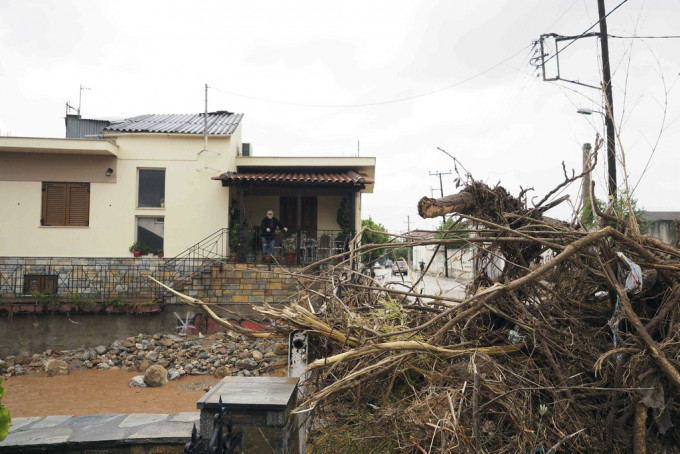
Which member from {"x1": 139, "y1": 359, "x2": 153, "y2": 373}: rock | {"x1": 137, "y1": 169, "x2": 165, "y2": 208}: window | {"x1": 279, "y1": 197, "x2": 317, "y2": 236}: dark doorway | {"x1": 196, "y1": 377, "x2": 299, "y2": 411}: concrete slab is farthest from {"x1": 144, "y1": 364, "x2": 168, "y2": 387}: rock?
{"x1": 196, "y1": 377, "x2": 299, "y2": 411}: concrete slab

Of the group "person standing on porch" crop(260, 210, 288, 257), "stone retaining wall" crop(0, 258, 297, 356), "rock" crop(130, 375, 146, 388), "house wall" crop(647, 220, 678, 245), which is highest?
"house wall" crop(647, 220, 678, 245)

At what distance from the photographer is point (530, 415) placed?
2.57 meters

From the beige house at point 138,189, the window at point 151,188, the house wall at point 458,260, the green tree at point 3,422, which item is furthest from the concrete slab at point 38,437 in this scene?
the window at point 151,188

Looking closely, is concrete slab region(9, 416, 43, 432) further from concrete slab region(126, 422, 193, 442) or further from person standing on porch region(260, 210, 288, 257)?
person standing on porch region(260, 210, 288, 257)

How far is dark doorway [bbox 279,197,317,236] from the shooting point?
52.5 ft

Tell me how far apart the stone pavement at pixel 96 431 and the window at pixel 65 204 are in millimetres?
13171

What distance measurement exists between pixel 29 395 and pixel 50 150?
7928 mm

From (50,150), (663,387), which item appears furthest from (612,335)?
(50,150)

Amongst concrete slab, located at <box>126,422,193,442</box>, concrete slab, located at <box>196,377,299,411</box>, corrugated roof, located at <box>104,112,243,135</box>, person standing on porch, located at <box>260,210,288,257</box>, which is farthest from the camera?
corrugated roof, located at <box>104,112,243,135</box>

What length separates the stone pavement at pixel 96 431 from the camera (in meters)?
2.60

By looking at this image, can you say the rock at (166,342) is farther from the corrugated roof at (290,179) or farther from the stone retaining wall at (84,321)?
the corrugated roof at (290,179)

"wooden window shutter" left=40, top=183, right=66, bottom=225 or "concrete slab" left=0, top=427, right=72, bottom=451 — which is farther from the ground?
"wooden window shutter" left=40, top=183, right=66, bottom=225

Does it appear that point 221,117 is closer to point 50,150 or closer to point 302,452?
point 50,150

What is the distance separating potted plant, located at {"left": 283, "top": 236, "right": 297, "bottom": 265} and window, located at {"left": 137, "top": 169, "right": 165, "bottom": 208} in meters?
4.43
